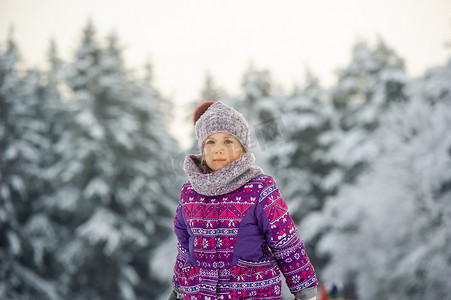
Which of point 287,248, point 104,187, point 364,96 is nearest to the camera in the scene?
point 287,248

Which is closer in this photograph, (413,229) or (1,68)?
(413,229)

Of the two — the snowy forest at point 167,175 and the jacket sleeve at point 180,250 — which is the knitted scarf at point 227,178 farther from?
the snowy forest at point 167,175

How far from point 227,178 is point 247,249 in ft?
1.27

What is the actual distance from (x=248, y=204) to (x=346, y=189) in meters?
15.3

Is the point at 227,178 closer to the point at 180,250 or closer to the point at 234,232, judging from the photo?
the point at 234,232

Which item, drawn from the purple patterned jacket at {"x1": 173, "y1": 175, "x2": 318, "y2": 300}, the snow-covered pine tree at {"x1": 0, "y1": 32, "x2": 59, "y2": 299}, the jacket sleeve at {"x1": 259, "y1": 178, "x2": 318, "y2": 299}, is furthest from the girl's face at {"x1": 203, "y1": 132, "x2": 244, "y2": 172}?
the snow-covered pine tree at {"x1": 0, "y1": 32, "x2": 59, "y2": 299}

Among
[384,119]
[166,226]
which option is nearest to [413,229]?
[384,119]

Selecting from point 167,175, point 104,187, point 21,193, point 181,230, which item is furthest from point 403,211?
point 21,193

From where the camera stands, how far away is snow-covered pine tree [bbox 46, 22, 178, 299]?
15828 mm

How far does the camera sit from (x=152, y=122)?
19438 millimetres

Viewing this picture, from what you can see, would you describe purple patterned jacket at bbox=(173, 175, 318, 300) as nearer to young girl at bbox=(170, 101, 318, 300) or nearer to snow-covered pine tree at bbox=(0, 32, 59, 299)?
young girl at bbox=(170, 101, 318, 300)

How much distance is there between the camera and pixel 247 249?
2.01 m

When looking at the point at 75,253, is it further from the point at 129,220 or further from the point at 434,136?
the point at 434,136

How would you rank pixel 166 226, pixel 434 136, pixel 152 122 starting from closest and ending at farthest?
pixel 434 136 < pixel 166 226 < pixel 152 122
